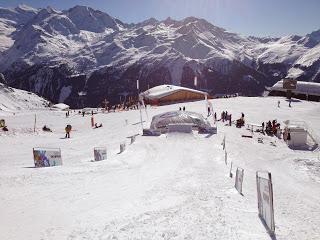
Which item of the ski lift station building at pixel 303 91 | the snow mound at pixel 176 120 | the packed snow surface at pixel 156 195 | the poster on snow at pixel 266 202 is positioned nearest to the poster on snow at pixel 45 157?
the packed snow surface at pixel 156 195

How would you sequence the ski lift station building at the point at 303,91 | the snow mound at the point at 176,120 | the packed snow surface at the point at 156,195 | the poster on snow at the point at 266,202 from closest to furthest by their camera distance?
the poster on snow at the point at 266,202, the packed snow surface at the point at 156,195, the snow mound at the point at 176,120, the ski lift station building at the point at 303,91

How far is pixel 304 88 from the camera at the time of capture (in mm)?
94938

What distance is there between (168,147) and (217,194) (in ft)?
54.4

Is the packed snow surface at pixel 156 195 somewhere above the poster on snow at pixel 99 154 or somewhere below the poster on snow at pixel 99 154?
below

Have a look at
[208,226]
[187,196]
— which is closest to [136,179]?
[187,196]

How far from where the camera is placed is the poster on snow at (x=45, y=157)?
26.0 metres

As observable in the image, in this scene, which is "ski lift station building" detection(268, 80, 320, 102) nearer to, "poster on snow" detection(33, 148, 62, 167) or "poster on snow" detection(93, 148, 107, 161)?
"poster on snow" detection(93, 148, 107, 161)

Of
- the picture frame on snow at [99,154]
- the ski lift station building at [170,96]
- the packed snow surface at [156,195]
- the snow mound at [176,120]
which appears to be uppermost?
the ski lift station building at [170,96]

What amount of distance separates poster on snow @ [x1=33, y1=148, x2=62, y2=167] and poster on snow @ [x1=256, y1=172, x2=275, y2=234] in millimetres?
15867

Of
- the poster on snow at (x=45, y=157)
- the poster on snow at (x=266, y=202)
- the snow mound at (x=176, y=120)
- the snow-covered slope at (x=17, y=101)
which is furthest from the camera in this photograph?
the snow-covered slope at (x=17, y=101)

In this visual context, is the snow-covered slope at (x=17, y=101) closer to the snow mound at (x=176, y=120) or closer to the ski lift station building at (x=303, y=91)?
the ski lift station building at (x=303, y=91)

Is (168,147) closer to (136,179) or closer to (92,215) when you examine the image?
(136,179)

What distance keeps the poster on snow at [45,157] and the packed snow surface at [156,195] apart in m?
1.84

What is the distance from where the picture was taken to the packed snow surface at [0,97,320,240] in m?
13.4
